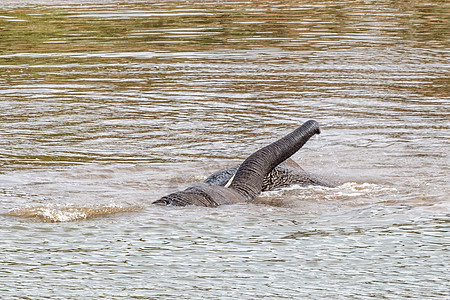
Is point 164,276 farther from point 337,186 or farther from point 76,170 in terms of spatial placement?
point 76,170

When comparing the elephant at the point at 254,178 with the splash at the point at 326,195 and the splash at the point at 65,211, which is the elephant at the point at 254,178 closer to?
the splash at the point at 326,195

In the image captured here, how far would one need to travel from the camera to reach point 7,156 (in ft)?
39.3

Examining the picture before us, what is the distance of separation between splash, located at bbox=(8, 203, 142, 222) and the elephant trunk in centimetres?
100

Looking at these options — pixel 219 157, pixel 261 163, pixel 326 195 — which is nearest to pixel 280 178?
pixel 261 163

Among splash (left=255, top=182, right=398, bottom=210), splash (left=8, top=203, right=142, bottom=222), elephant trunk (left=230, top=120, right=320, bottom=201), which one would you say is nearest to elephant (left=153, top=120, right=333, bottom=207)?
elephant trunk (left=230, top=120, right=320, bottom=201)

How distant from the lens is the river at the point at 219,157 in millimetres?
7168

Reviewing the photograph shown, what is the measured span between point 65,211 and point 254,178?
174 cm

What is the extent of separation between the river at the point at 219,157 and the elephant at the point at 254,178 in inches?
5.7

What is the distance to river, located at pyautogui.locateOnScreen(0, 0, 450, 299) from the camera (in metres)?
7.17

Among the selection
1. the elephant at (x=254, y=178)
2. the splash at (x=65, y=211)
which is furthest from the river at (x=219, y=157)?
the elephant at (x=254, y=178)

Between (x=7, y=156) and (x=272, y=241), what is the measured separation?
500 cm

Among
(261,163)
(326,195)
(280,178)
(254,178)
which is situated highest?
(261,163)

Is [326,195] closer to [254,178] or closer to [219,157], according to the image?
[254,178]

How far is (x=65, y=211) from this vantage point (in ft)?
29.1
